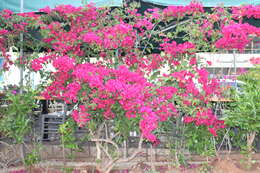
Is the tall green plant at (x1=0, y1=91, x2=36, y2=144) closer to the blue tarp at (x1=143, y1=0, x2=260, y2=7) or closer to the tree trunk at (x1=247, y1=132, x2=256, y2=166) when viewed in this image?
the blue tarp at (x1=143, y1=0, x2=260, y2=7)

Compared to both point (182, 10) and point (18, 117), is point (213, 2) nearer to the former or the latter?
point (182, 10)

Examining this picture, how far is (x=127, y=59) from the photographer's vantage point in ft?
11.1

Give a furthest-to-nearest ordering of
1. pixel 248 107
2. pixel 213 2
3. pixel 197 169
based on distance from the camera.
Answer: pixel 213 2, pixel 197 169, pixel 248 107

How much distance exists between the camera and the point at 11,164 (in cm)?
333

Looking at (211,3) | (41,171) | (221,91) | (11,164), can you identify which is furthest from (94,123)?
(211,3)

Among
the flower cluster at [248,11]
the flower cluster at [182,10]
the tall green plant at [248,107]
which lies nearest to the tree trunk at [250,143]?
the tall green plant at [248,107]

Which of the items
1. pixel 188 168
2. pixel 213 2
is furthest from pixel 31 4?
pixel 188 168

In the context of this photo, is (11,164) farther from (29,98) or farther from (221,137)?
(221,137)

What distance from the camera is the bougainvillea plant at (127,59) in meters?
2.65

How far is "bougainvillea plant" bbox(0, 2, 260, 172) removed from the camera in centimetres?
265

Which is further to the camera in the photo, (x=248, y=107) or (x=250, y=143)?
(x=250, y=143)

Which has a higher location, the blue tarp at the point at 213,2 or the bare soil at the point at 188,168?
the blue tarp at the point at 213,2

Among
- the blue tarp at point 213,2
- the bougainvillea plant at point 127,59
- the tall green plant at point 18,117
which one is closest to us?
the bougainvillea plant at point 127,59

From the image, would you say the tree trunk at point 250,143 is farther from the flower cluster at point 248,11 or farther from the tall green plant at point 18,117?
the tall green plant at point 18,117
